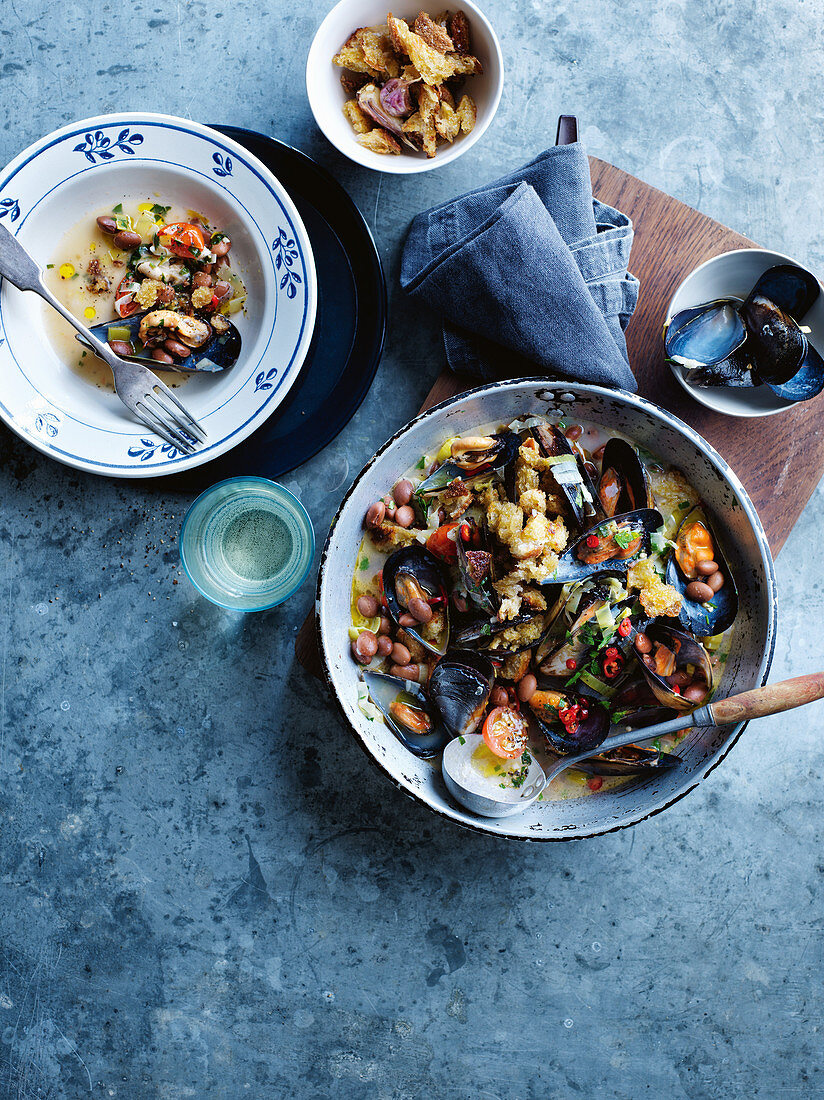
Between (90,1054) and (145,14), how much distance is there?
123 inches

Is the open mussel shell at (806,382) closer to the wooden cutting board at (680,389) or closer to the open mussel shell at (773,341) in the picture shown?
the open mussel shell at (773,341)

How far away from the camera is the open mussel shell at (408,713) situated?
1993 mm

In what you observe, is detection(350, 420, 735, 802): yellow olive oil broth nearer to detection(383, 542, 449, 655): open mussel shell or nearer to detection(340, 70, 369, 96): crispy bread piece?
detection(383, 542, 449, 655): open mussel shell

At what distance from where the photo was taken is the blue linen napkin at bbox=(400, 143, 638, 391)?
6.24ft

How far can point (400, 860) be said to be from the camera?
2230mm

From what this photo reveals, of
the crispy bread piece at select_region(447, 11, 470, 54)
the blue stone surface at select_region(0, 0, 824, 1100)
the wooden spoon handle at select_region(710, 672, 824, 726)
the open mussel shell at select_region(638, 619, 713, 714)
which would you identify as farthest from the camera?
the blue stone surface at select_region(0, 0, 824, 1100)

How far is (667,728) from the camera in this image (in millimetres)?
1867

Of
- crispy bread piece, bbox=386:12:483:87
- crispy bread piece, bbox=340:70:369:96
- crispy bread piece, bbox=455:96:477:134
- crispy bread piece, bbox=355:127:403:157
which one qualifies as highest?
crispy bread piece, bbox=386:12:483:87

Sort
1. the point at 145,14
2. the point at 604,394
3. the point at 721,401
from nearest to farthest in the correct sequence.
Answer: the point at 604,394 < the point at 721,401 < the point at 145,14

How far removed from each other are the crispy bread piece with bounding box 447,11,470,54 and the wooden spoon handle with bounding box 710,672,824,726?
5.97 feet

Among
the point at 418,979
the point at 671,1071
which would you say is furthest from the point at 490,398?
the point at 671,1071

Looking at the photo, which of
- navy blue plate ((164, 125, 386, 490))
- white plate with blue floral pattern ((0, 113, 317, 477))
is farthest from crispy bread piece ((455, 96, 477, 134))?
white plate with blue floral pattern ((0, 113, 317, 477))

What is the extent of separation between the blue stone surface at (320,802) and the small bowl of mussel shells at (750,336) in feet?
1.36

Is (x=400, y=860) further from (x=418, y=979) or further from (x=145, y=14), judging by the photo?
(x=145, y=14)
